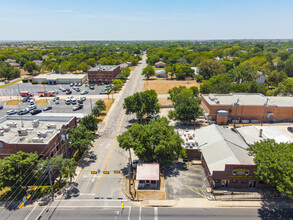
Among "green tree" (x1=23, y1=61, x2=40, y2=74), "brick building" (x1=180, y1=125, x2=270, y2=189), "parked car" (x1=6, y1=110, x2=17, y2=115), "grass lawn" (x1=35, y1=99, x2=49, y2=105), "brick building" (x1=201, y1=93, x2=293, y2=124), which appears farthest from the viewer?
"green tree" (x1=23, y1=61, x2=40, y2=74)

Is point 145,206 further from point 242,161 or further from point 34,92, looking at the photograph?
point 34,92

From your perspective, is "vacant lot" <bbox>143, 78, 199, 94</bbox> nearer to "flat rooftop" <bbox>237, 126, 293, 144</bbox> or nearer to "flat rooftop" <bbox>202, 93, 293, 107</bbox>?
"flat rooftop" <bbox>202, 93, 293, 107</bbox>

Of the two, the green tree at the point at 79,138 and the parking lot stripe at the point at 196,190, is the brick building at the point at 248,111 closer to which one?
the parking lot stripe at the point at 196,190

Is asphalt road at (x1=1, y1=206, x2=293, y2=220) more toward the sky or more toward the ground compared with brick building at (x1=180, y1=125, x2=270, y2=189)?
more toward the ground

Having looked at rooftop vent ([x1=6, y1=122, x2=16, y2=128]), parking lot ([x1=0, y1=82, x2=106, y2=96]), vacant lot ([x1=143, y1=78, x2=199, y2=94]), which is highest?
rooftop vent ([x1=6, y1=122, x2=16, y2=128])

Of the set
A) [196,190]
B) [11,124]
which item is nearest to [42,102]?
[11,124]

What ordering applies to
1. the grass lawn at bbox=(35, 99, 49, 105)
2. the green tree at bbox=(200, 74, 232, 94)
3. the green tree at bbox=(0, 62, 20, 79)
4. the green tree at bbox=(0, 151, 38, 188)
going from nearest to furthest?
the green tree at bbox=(0, 151, 38, 188), the green tree at bbox=(200, 74, 232, 94), the grass lawn at bbox=(35, 99, 49, 105), the green tree at bbox=(0, 62, 20, 79)

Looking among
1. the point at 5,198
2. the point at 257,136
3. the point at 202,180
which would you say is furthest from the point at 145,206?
the point at 257,136

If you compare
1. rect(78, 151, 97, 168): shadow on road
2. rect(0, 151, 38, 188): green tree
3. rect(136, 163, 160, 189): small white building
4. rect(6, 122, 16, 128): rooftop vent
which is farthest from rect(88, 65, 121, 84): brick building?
rect(136, 163, 160, 189): small white building
